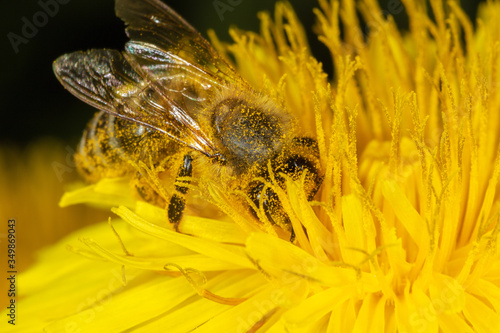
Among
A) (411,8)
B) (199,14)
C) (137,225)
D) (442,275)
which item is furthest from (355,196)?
(199,14)

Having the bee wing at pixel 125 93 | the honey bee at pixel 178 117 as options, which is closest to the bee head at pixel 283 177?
the honey bee at pixel 178 117

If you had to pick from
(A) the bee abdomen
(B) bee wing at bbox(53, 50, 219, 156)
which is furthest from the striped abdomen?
(B) bee wing at bbox(53, 50, 219, 156)

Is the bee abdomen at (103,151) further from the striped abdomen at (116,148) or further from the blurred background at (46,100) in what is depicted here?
the blurred background at (46,100)

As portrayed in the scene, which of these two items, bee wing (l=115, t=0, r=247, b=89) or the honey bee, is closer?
the honey bee

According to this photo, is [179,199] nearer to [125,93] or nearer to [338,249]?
[125,93]

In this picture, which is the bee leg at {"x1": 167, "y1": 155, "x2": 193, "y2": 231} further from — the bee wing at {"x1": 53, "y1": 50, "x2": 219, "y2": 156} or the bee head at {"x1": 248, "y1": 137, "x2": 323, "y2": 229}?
the bee head at {"x1": 248, "y1": 137, "x2": 323, "y2": 229}

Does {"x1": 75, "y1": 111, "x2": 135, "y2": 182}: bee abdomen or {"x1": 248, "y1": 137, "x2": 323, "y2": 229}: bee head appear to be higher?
{"x1": 248, "y1": 137, "x2": 323, "y2": 229}: bee head
